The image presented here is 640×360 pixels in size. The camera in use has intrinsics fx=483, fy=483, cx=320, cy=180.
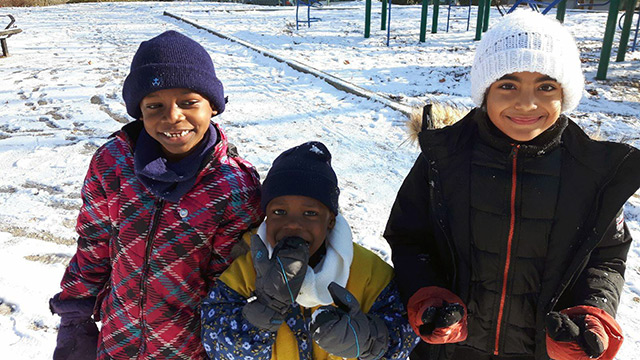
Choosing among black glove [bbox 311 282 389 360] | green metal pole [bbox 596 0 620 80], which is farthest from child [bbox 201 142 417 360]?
green metal pole [bbox 596 0 620 80]

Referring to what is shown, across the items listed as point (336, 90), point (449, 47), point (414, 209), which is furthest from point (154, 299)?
point (449, 47)

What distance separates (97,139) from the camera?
16.2ft

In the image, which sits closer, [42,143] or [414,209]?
[414,209]

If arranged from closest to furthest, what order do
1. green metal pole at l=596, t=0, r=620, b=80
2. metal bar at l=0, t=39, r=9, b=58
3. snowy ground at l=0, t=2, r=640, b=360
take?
snowy ground at l=0, t=2, r=640, b=360 < green metal pole at l=596, t=0, r=620, b=80 < metal bar at l=0, t=39, r=9, b=58

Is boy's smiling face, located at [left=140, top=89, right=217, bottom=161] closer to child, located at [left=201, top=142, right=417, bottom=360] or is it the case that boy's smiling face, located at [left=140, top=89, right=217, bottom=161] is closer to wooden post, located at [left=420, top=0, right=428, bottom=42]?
child, located at [left=201, top=142, right=417, bottom=360]

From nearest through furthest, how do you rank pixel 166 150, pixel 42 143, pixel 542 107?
pixel 542 107 → pixel 166 150 → pixel 42 143

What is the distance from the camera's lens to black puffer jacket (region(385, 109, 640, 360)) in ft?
4.91

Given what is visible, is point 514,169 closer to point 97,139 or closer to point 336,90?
point 97,139

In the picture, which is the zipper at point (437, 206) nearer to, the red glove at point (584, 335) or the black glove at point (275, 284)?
the red glove at point (584, 335)

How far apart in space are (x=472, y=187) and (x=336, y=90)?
211 inches

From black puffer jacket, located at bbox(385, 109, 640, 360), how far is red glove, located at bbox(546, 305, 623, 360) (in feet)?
0.26

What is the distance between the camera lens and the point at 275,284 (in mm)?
1374

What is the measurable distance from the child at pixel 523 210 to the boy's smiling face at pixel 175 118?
0.78m

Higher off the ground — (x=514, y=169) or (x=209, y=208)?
(x=514, y=169)
